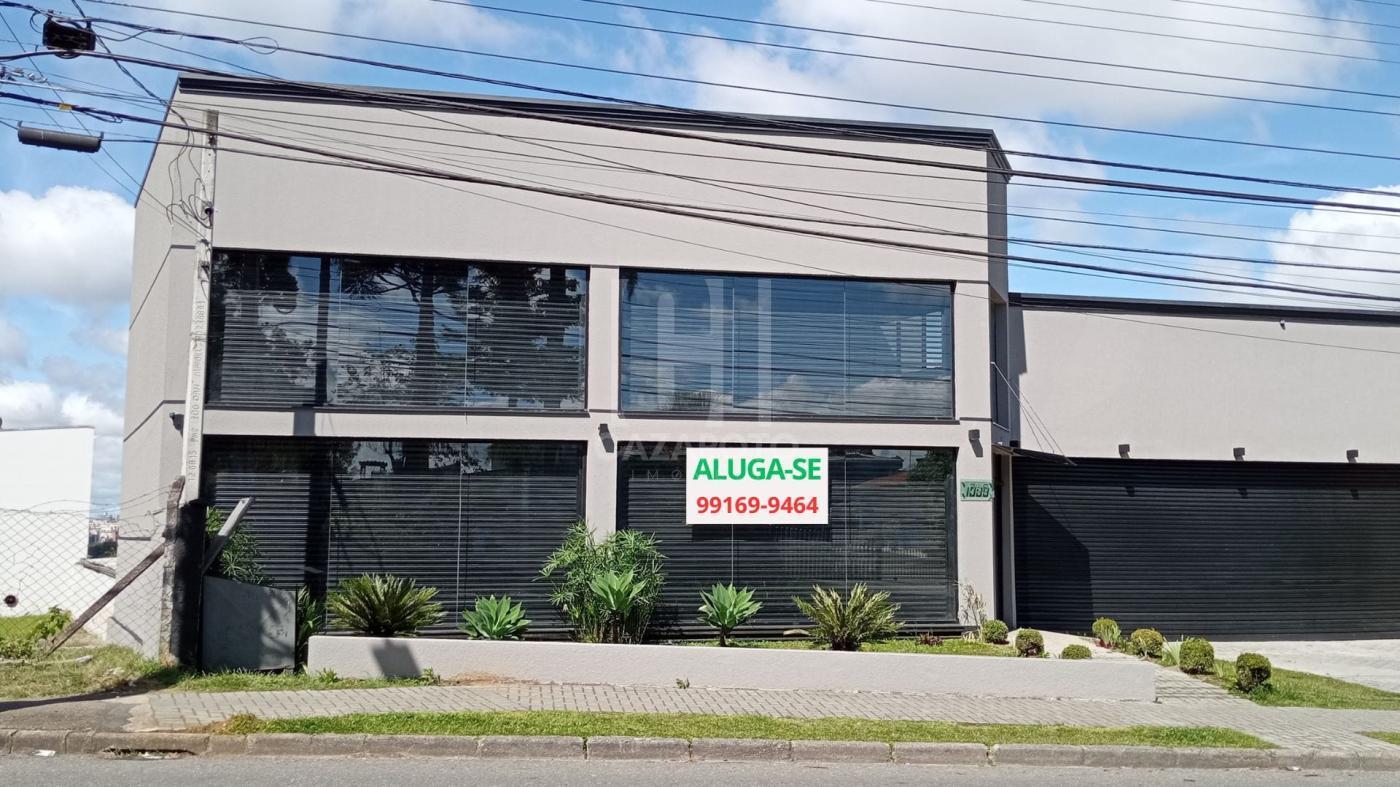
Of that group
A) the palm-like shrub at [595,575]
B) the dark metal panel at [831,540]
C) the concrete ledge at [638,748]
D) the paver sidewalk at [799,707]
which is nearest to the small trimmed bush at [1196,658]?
→ the paver sidewalk at [799,707]

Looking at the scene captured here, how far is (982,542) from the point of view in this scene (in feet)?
57.4

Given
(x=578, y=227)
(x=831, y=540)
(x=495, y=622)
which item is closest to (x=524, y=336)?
(x=578, y=227)

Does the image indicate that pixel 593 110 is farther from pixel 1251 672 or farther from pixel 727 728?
pixel 1251 672

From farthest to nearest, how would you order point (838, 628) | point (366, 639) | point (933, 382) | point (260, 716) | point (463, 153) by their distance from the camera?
point (933, 382) < point (463, 153) < point (838, 628) < point (366, 639) < point (260, 716)

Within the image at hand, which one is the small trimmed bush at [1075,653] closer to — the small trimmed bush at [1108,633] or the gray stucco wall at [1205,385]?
the small trimmed bush at [1108,633]

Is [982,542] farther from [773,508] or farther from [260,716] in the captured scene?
[260,716]

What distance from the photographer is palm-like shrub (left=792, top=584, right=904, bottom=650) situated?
49.7 ft

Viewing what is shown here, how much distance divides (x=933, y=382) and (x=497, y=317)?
6737mm

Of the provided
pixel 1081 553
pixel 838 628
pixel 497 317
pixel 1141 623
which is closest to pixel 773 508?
pixel 838 628

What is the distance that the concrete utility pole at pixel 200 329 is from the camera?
13500 millimetres

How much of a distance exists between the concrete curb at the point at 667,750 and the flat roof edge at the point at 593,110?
791 cm

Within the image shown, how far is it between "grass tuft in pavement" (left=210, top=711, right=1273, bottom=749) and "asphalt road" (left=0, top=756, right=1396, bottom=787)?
40cm

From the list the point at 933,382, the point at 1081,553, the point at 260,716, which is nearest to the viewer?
the point at 260,716

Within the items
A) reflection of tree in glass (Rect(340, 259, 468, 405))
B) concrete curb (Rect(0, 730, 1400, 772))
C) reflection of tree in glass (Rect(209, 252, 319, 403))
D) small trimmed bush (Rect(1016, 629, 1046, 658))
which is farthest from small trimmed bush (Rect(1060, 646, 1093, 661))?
reflection of tree in glass (Rect(209, 252, 319, 403))
